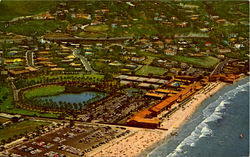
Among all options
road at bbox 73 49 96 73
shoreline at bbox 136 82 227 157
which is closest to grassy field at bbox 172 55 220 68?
shoreline at bbox 136 82 227 157

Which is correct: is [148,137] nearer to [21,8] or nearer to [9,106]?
[9,106]

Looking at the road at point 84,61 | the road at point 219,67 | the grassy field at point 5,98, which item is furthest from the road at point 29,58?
the road at point 219,67

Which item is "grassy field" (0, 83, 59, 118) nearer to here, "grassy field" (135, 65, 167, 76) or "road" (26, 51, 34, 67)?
"road" (26, 51, 34, 67)

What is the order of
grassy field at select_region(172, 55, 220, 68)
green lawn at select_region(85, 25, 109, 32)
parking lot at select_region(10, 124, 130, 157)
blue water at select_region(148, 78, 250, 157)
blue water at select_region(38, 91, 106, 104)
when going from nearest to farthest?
1. parking lot at select_region(10, 124, 130, 157)
2. blue water at select_region(148, 78, 250, 157)
3. blue water at select_region(38, 91, 106, 104)
4. grassy field at select_region(172, 55, 220, 68)
5. green lawn at select_region(85, 25, 109, 32)

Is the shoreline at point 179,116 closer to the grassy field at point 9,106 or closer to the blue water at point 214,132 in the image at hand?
the blue water at point 214,132

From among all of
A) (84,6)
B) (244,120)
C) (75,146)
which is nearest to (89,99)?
(75,146)

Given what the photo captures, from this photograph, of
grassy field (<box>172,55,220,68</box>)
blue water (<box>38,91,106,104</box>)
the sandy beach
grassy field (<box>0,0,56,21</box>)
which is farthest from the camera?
grassy field (<box>0,0,56,21</box>)

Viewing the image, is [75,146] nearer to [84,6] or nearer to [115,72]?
[115,72]

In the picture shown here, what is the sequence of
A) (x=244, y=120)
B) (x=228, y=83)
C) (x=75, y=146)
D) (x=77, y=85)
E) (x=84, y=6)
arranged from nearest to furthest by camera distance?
1. (x=75, y=146)
2. (x=244, y=120)
3. (x=77, y=85)
4. (x=228, y=83)
5. (x=84, y=6)
